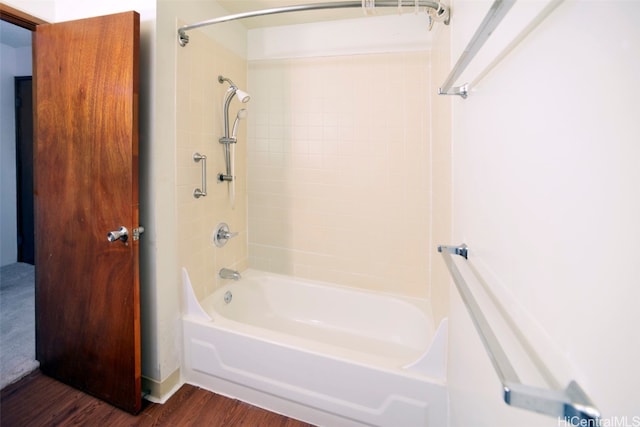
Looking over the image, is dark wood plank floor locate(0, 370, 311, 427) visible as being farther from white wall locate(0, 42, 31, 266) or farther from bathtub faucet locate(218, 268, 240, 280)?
white wall locate(0, 42, 31, 266)

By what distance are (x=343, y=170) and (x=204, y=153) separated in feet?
3.17

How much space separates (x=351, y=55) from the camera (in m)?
2.06

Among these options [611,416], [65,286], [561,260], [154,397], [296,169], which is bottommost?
[154,397]

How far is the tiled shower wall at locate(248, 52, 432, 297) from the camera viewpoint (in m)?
1.98

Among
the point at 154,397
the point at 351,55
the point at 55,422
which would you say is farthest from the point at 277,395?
the point at 351,55

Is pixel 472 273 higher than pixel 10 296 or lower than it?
higher

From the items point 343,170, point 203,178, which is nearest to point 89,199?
point 203,178

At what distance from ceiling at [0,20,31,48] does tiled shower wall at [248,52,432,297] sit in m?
2.37

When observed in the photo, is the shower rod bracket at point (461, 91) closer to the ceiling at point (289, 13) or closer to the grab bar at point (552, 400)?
the grab bar at point (552, 400)

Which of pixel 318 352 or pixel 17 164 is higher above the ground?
pixel 17 164

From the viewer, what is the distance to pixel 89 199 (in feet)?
5.04

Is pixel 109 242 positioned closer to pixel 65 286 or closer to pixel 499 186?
pixel 65 286

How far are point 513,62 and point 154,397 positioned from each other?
7.05 feet

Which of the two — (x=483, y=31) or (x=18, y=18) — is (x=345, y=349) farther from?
(x=18, y=18)
